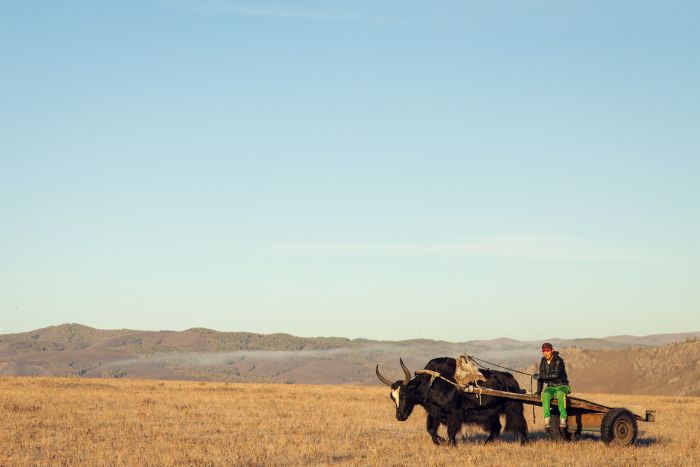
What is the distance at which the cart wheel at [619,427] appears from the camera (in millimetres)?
16547

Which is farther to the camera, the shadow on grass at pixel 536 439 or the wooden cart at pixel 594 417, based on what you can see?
the shadow on grass at pixel 536 439

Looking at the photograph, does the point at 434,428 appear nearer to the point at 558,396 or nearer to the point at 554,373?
the point at 558,396

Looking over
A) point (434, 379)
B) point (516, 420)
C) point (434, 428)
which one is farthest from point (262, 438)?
point (516, 420)

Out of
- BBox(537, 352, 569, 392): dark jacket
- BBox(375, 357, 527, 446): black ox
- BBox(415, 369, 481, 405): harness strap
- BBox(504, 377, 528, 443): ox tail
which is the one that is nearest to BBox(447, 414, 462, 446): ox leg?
BBox(375, 357, 527, 446): black ox

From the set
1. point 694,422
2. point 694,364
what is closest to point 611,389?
point 694,364

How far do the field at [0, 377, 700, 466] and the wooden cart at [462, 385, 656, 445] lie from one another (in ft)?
1.07

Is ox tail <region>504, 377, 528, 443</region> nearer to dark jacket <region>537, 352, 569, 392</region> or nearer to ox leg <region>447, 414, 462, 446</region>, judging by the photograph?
dark jacket <region>537, 352, 569, 392</region>

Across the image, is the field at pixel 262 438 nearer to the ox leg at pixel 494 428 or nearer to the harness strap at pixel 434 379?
the ox leg at pixel 494 428

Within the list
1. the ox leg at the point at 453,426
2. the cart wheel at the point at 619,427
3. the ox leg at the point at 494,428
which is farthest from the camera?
the ox leg at the point at 494,428

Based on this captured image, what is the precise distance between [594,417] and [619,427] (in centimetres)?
54

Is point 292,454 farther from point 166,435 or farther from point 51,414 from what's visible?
point 51,414

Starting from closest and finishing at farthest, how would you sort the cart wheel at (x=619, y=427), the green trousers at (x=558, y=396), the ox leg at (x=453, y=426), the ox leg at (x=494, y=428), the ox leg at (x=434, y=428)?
the cart wheel at (x=619, y=427)
the green trousers at (x=558, y=396)
the ox leg at (x=453, y=426)
the ox leg at (x=434, y=428)
the ox leg at (x=494, y=428)

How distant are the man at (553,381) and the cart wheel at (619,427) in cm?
83

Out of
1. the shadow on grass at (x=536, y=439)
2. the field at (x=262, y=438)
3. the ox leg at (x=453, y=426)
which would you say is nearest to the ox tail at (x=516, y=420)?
the field at (x=262, y=438)
